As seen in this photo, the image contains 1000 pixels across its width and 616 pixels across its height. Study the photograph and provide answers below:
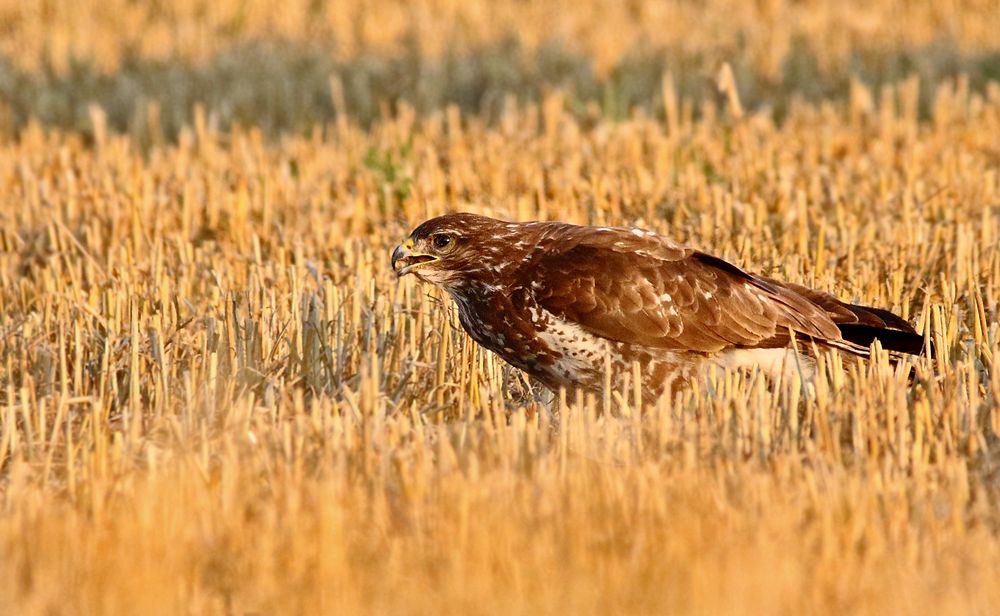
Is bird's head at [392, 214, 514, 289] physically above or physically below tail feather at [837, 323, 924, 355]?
above

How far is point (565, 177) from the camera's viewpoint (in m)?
10.2

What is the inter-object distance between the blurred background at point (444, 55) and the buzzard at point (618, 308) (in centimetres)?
614

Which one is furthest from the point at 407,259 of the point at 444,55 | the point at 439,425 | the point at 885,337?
the point at 444,55

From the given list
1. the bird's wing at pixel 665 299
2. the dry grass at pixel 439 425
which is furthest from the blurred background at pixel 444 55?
the bird's wing at pixel 665 299

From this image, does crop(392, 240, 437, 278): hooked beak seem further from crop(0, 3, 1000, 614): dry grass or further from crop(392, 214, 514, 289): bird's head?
crop(0, 3, 1000, 614): dry grass

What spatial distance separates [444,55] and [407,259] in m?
Answer: 9.17

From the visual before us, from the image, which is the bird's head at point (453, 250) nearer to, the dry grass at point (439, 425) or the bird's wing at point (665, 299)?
the bird's wing at point (665, 299)

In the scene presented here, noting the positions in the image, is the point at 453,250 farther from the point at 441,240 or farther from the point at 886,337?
the point at 886,337

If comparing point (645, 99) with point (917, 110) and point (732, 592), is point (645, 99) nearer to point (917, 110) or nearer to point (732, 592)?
point (917, 110)

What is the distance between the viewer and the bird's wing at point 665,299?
6.04 m

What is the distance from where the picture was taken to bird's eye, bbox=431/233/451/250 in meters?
6.30

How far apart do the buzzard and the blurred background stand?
6.14 m

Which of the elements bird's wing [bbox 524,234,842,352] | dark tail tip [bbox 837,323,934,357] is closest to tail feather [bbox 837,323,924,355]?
dark tail tip [bbox 837,323,934,357]

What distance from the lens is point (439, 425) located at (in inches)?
225
